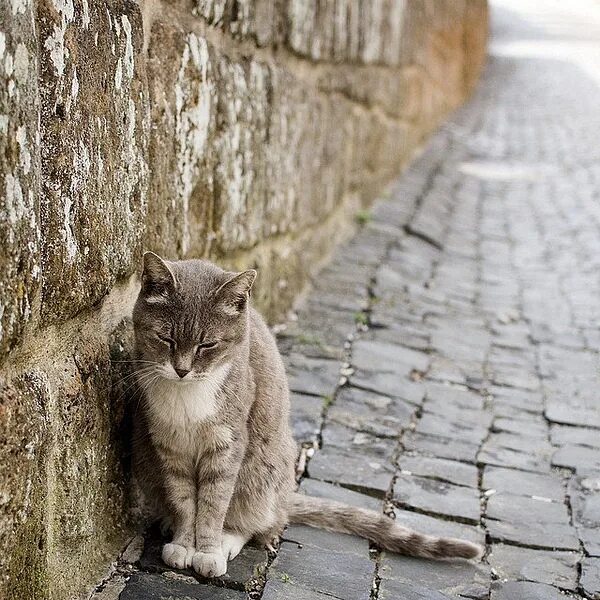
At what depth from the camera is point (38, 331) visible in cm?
217

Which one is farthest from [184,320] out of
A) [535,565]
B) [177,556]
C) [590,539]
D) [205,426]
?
[590,539]

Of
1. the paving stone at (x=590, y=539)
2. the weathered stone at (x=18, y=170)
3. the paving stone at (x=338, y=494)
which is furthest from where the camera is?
the paving stone at (x=338, y=494)

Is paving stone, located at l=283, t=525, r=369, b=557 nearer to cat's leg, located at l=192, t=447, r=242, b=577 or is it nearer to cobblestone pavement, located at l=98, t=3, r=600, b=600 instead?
cobblestone pavement, located at l=98, t=3, r=600, b=600

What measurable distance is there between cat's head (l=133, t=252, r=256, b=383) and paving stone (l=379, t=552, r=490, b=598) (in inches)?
32.1

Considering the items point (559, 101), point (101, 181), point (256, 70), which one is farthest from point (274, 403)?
point (559, 101)

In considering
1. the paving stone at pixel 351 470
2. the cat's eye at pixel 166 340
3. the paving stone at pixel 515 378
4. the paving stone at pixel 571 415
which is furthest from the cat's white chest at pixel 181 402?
the paving stone at pixel 515 378

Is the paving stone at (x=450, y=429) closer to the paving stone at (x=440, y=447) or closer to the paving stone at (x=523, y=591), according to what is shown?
the paving stone at (x=440, y=447)

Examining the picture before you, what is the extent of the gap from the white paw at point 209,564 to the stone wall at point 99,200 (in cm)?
23

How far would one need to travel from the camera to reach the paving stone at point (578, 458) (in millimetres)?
3705

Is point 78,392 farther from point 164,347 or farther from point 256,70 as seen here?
point 256,70

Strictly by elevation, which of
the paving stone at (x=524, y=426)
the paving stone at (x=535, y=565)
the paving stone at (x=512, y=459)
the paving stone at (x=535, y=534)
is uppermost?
the paving stone at (x=535, y=565)

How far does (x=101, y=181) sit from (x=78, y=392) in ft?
1.82

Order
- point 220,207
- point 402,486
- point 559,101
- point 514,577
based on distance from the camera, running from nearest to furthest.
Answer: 1. point 514,577
2. point 402,486
3. point 220,207
4. point 559,101

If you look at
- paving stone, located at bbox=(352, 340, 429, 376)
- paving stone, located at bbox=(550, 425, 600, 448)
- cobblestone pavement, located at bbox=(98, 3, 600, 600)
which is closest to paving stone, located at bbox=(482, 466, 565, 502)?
cobblestone pavement, located at bbox=(98, 3, 600, 600)
